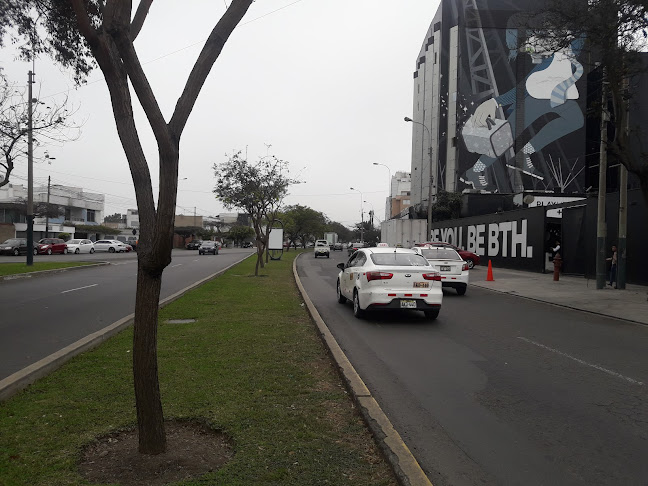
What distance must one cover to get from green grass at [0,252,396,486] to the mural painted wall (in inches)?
1879

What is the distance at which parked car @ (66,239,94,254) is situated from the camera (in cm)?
4903

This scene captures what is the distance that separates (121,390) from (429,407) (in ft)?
10.5

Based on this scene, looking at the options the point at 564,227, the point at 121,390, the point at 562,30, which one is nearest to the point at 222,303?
the point at 121,390

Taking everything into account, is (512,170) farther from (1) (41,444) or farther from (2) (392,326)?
(1) (41,444)

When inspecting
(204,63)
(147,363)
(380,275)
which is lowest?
(147,363)

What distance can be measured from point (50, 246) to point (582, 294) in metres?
43.1

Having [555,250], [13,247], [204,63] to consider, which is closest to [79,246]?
[13,247]

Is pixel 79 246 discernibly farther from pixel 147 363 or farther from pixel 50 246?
pixel 147 363

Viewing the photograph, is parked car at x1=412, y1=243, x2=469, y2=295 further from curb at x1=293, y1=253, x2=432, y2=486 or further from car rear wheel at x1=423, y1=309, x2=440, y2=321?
curb at x1=293, y1=253, x2=432, y2=486

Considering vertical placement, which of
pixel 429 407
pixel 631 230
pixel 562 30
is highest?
pixel 562 30

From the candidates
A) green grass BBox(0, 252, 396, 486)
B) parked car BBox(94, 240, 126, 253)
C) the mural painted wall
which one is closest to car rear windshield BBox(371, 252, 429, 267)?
green grass BBox(0, 252, 396, 486)

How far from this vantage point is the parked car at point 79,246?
49031 mm

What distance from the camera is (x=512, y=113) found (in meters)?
52.3

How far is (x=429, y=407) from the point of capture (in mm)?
5461
